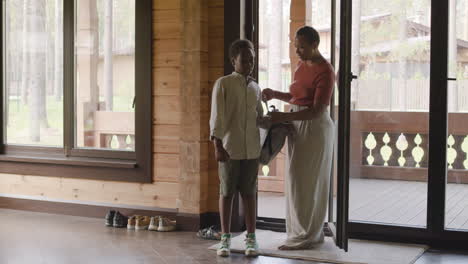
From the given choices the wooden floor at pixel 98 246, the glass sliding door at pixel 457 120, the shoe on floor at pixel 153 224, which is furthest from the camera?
the shoe on floor at pixel 153 224

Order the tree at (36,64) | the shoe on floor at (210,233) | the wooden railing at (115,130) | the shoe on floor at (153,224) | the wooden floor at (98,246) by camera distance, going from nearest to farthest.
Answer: the wooden floor at (98,246)
the shoe on floor at (210,233)
the shoe on floor at (153,224)
the wooden railing at (115,130)
the tree at (36,64)

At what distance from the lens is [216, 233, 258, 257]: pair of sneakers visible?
175 inches

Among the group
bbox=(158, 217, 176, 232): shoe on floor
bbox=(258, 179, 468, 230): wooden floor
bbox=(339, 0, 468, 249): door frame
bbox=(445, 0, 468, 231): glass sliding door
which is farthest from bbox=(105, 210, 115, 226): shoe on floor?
bbox=(445, 0, 468, 231): glass sliding door

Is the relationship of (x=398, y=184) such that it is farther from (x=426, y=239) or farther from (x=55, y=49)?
(x=55, y=49)

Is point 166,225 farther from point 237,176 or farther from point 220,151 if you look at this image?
point 220,151

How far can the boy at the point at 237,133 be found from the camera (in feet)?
14.4

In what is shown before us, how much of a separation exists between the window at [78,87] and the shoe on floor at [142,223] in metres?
0.36

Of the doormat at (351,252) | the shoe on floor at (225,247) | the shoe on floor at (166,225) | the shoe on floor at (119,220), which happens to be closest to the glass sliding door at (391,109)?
the doormat at (351,252)

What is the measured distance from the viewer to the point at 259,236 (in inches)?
196

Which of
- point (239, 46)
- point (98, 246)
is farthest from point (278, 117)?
point (98, 246)

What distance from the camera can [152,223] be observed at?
5289mm

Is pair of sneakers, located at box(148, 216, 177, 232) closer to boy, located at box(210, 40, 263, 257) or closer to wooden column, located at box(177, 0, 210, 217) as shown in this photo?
wooden column, located at box(177, 0, 210, 217)

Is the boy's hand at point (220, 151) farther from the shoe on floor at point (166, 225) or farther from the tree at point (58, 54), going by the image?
the tree at point (58, 54)

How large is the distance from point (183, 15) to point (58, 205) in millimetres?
2011
